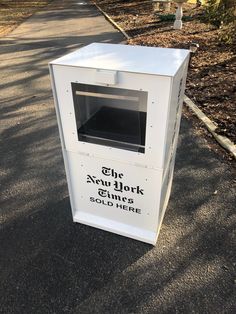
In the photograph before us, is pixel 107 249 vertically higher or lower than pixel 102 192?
lower

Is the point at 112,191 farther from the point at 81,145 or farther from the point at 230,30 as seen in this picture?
the point at 230,30

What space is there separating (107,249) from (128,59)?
156cm

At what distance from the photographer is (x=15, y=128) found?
4227 mm

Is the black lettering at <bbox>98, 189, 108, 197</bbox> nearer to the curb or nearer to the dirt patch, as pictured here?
the curb

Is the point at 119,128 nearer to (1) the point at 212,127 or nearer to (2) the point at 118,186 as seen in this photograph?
(2) the point at 118,186

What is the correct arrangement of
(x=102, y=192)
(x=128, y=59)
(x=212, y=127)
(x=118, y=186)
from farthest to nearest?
(x=212, y=127)
(x=102, y=192)
(x=118, y=186)
(x=128, y=59)

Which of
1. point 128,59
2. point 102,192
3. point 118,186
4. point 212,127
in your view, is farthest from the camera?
point 212,127

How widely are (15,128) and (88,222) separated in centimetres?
234

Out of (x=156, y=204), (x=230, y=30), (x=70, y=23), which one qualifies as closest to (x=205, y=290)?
(x=156, y=204)

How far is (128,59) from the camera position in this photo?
188 centimetres

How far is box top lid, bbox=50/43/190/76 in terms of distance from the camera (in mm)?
1678

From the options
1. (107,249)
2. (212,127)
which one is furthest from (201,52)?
(107,249)

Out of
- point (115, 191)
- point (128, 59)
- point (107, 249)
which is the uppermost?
point (128, 59)

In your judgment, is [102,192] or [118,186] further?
[102,192]
